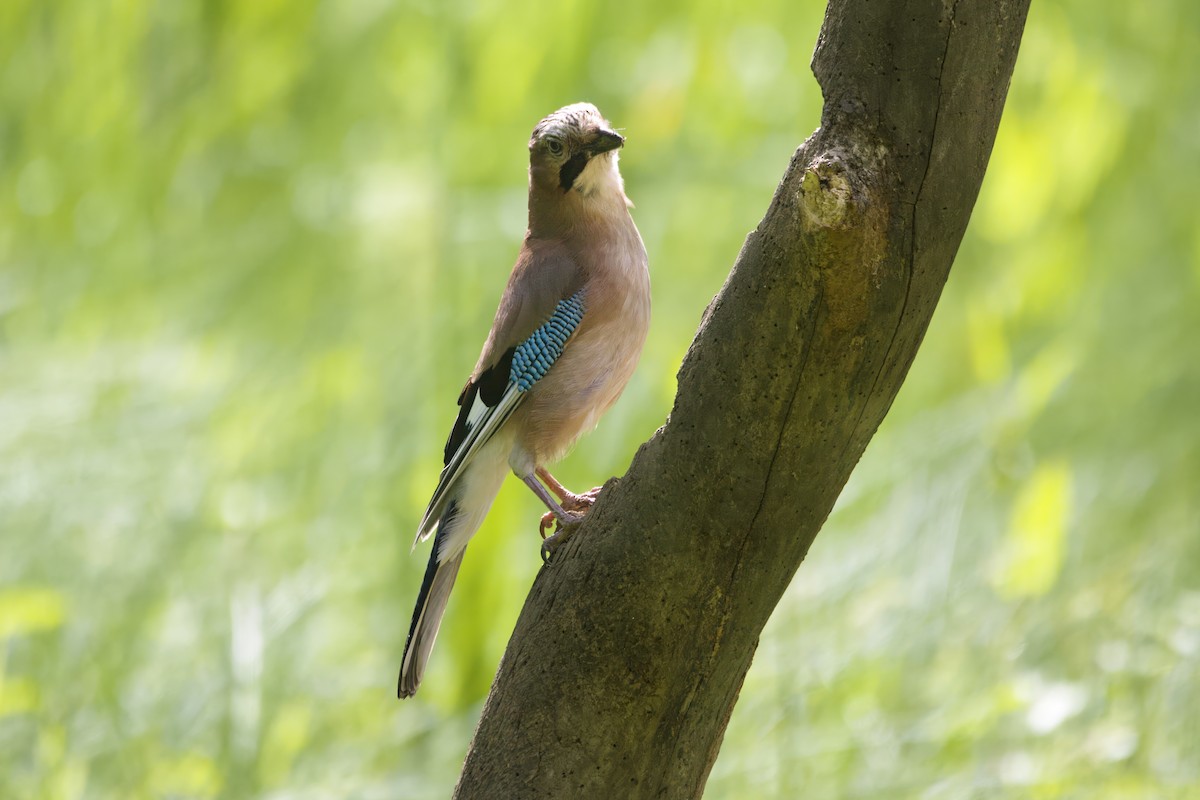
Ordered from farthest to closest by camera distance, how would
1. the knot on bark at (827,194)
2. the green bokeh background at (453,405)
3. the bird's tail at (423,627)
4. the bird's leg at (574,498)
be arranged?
1. the green bokeh background at (453,405)
2. the bird's tail at (423,627)
3. the bird's leg at (574,498)
4. the knot on bark at (827,194)

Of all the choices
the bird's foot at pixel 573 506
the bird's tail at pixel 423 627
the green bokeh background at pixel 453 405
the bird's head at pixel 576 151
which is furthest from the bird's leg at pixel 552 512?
the green bokeh background at pixel 453 405

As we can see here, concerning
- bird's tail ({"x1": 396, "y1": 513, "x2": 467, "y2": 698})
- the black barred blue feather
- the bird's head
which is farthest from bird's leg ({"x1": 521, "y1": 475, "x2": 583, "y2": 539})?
the bird's head

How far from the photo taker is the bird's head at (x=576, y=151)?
3.55m

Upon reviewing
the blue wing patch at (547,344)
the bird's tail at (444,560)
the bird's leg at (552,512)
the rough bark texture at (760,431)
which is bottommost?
the rough bark texture at (760,431)

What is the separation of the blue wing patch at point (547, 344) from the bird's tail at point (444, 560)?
28cm

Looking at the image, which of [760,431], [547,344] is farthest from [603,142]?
[760,431]

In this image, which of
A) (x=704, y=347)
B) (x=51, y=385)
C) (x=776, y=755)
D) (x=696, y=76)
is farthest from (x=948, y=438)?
(x=51, y=385)

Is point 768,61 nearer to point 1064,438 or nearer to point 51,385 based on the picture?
point 1064,438

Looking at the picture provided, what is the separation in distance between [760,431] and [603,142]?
130 centimetres

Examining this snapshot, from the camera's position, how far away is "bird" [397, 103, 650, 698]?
342 cm

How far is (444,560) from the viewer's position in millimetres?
3529

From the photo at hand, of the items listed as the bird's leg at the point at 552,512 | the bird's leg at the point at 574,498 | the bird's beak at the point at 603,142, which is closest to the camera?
the bird's leg at the point at 552,512

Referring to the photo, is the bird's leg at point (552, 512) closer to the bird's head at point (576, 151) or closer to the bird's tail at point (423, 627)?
the bird's tail at point (423, 627)

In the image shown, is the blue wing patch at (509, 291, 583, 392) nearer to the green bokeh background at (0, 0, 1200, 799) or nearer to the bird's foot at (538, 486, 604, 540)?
the bird's foot at (538, 486, 604, 540)
